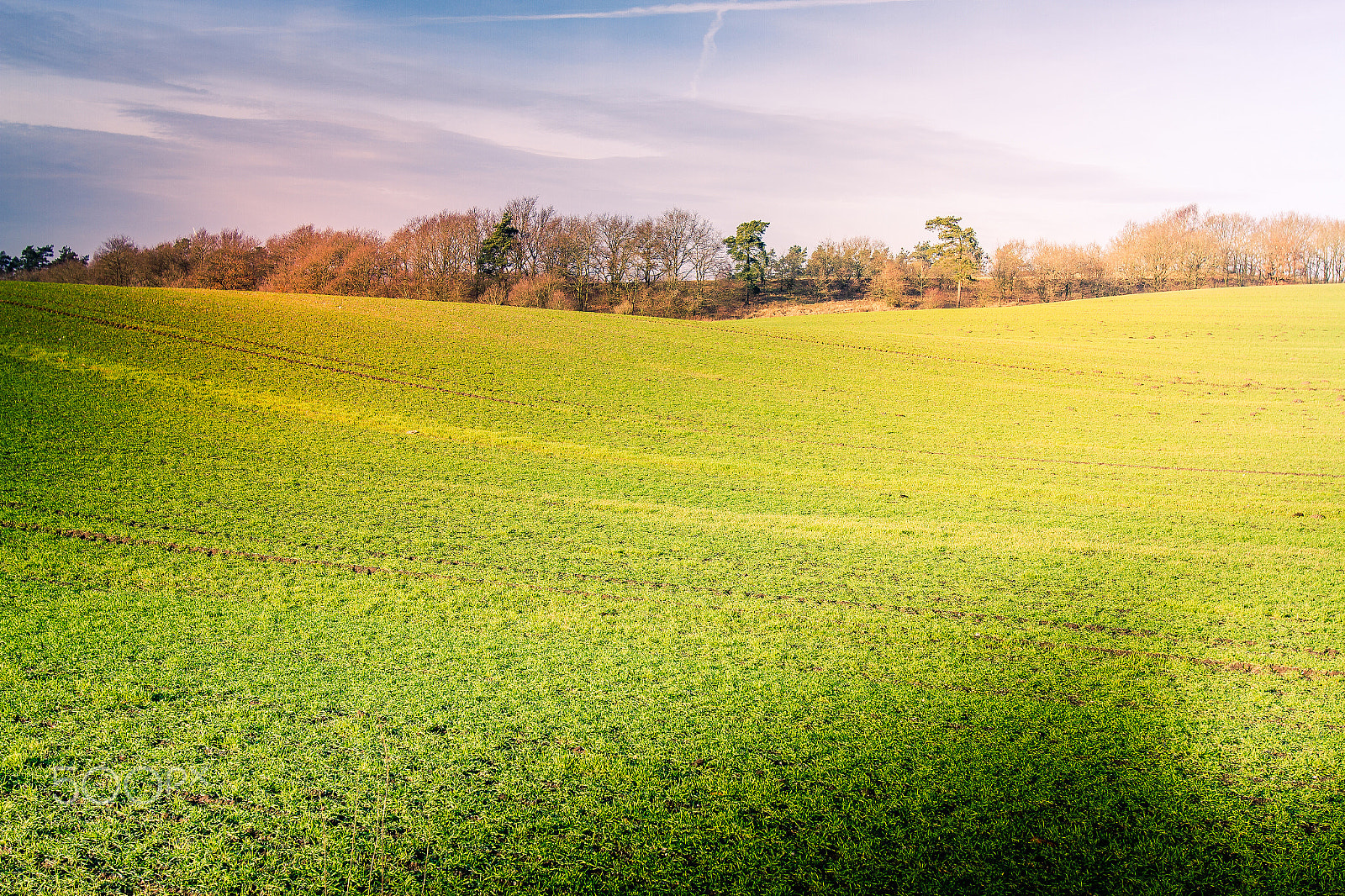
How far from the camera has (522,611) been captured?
6781 mm

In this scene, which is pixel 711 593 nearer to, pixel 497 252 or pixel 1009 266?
pixel 497 252

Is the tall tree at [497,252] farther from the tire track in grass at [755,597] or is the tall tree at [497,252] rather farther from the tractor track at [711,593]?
the tractor track at [711,593]

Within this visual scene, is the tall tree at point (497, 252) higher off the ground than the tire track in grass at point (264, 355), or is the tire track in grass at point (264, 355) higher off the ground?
the tall tree at point (497, 252)

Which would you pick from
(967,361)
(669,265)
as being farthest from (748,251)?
(967,361)

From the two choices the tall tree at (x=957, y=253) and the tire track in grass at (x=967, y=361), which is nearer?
the tire track in grass at (x=967, y=361)

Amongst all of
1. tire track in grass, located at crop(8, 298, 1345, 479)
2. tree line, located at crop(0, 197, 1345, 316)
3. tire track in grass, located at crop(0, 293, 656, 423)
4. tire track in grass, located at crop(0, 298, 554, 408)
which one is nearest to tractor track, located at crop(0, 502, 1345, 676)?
tire track in grass, located at crop(8, 298, 1345, 479)

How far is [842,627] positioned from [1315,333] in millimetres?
36689

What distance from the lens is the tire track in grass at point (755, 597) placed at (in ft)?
19.6

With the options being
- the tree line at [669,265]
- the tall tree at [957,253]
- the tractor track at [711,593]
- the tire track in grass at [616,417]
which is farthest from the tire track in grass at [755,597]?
the tall tree at [957,253]

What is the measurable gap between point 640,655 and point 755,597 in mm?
1786

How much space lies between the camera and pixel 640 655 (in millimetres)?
5945

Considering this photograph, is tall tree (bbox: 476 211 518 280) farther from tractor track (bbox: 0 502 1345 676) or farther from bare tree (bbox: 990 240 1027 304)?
tractor track (bbox: 0 502 1345 676)

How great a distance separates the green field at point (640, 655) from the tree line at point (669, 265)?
99.8 ft

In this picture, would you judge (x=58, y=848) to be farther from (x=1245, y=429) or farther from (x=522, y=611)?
(x=1245, y=429)
